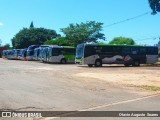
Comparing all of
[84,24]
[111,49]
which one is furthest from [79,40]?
[111,49]

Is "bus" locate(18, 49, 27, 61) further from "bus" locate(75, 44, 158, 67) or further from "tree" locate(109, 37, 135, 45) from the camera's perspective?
"tree" locate(109, 37, 135, 45)

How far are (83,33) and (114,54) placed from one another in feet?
110

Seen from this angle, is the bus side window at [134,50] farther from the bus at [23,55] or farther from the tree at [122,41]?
the tree at [122,41]

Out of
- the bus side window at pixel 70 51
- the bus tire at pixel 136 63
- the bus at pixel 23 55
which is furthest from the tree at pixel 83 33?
the bus tire at pixel 136 63

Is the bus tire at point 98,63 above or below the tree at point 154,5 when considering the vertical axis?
below

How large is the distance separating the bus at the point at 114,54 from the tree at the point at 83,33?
31.5 metres

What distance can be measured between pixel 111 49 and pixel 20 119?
3437 cm

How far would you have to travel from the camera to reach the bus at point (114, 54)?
42.1 m

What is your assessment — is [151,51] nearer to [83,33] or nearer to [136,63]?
[136,63]

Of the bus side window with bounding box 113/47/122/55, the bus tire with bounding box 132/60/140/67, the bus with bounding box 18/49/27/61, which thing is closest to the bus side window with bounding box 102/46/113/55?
the bus side window with bounding box 113/47/122/55

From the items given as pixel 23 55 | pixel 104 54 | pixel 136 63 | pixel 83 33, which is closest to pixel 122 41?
pixel 83 33

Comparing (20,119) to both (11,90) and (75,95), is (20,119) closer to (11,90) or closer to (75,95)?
(75,95)

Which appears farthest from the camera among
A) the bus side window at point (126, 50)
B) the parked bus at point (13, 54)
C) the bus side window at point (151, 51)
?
the parked bus at point (13, 54)

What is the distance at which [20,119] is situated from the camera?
9.77m
